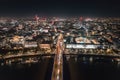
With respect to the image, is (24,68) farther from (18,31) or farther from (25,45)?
(18,31)

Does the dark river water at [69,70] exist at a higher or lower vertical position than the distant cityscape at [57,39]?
lower

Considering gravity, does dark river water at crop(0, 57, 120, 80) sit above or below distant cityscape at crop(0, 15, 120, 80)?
below

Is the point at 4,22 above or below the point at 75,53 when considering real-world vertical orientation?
above

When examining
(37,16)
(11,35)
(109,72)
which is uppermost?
(37,16)

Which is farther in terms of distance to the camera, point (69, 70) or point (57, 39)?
point (57, 39)

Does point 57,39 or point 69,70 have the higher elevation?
point 57,39

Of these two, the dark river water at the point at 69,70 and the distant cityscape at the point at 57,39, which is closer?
the dark river water at the point at 69,70

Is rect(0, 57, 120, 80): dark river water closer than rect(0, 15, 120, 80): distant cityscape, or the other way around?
rect(0, 57, 120, 80): dark river water

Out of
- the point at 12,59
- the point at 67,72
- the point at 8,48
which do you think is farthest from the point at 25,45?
the point at 67,72
